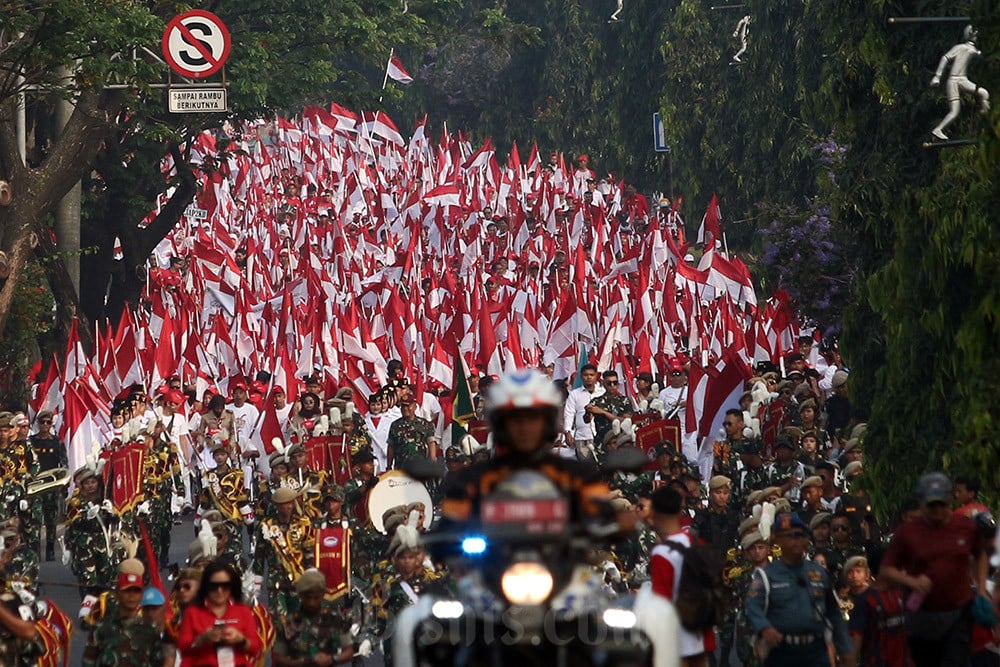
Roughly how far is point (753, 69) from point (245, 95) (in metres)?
8.67

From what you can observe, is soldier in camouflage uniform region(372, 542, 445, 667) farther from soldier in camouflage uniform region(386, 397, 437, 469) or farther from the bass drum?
soldier in camouflage uniform region(386, 397, 437, 469)

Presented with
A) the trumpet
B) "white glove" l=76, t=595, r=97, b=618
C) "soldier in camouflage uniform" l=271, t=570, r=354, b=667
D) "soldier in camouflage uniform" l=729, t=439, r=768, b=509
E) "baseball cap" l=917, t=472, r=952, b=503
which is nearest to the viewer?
"baseball cap" l=917, t=472, r=952, b=503

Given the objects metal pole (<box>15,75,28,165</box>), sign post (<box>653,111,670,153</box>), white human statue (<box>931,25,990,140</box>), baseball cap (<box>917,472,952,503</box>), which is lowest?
baseball cap (<box>917,472,952,503</box>)

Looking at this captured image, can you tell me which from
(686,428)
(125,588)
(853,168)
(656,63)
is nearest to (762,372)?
(686,428)

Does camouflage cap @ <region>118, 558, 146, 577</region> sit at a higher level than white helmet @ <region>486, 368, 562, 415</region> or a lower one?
lower

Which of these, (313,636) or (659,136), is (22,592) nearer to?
(313,636)

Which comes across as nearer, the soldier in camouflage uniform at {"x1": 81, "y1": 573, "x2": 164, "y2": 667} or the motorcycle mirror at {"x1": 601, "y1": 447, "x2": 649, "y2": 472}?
the motorcycle mirror at {"x1": 601, "y1": 447, "x2": 649, "y2": 472}

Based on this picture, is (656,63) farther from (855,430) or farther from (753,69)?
(855,430)

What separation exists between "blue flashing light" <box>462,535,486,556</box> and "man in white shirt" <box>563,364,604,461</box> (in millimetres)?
Answer: 14518

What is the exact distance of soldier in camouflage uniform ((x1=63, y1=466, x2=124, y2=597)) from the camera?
17250mm

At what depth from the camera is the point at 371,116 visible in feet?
202

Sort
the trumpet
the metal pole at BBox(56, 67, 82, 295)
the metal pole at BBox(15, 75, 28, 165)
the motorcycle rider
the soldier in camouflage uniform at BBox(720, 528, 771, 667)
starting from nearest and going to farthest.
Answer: the motorcycle rider
the soldier in camouflage uniform at BBox(720, 528, 771, 667)
the trumpet
the metal pole at BBox(15, 75, 28, 165)
the metal pole at BBox(56, 67, 82, 295)

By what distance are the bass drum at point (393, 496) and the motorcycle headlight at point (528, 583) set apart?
872cm

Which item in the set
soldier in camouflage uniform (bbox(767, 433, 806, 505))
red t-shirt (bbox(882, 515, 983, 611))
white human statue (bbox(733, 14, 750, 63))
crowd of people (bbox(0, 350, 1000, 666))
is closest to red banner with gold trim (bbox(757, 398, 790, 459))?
crowd of people (bbox(0, 350, 1000, 666))
